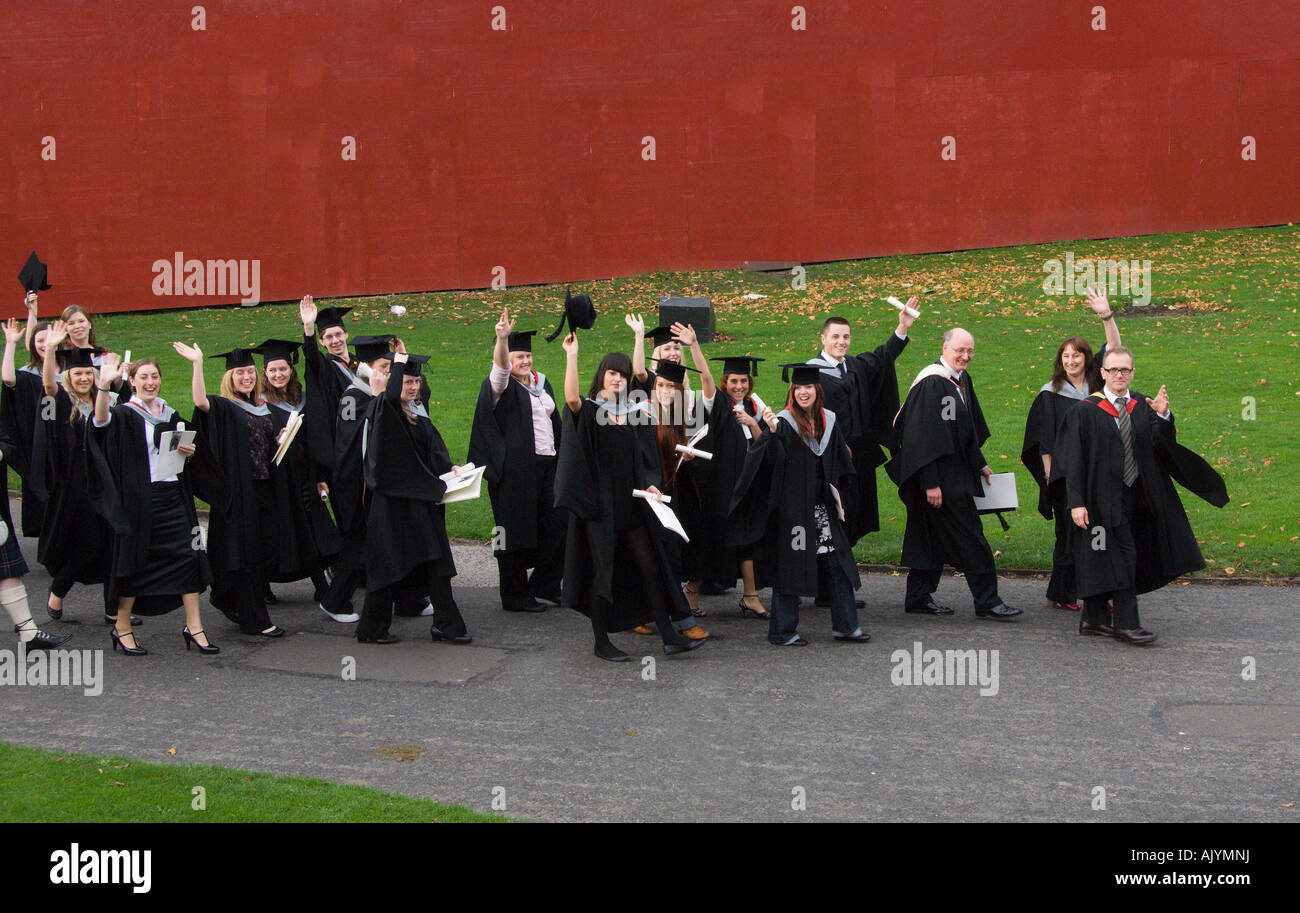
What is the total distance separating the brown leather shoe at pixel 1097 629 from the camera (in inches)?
326

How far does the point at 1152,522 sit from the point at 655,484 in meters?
3.17

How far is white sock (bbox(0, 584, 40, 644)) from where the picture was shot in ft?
27.0

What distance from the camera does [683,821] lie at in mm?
5691

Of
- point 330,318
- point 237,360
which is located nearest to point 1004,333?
point 330,318

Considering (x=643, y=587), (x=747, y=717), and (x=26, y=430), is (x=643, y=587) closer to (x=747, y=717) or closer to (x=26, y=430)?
(x=747, y=717)

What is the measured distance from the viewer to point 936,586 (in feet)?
29.9

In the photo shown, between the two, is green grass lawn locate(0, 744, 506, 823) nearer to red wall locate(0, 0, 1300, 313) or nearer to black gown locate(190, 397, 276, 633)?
black gown locate(190, 397, 276, 633)

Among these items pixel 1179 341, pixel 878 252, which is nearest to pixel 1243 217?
pixel 878 252

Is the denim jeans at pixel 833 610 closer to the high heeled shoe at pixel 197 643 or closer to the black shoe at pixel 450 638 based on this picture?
the black shoe at pixel 450 638

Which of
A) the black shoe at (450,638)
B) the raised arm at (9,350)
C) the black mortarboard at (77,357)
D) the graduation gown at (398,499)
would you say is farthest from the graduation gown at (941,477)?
the raised arm at (9,350)

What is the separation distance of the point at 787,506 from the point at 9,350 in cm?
554

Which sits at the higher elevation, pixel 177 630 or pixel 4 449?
pixel 4 449

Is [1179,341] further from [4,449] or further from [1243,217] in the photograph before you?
[4,449]

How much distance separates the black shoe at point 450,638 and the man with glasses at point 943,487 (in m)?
3.00
